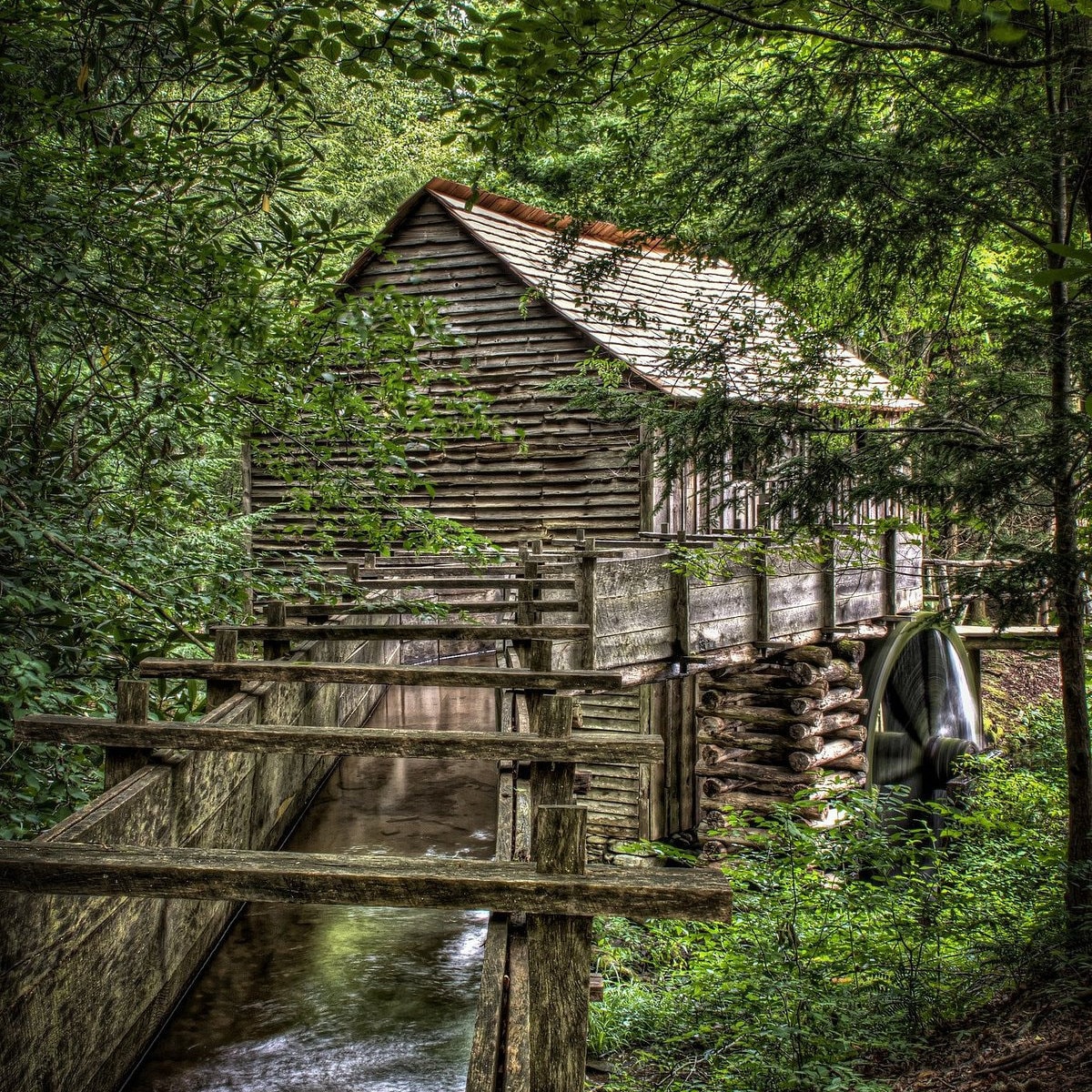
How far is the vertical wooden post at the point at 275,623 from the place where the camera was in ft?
18.1

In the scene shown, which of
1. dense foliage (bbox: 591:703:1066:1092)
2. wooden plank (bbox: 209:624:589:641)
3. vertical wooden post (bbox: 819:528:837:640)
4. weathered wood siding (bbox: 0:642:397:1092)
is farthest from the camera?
vertical wooden post (bbox: 819:528:837:640)

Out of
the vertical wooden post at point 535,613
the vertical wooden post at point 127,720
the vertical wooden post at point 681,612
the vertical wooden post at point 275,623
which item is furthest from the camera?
the vertical wooden post at point 681,612

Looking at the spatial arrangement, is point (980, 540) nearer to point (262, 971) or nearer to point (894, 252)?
point (894, 252)

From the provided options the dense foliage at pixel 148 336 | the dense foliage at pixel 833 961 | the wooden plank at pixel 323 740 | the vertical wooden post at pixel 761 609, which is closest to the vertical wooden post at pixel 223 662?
the dense foliage at pixel 148 336

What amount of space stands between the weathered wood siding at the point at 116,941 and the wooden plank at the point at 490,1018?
1.23m

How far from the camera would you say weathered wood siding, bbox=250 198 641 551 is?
44.4 ft

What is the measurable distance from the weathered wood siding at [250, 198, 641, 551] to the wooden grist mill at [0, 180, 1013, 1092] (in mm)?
46

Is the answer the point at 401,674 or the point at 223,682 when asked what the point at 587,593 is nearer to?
the point at 401,674

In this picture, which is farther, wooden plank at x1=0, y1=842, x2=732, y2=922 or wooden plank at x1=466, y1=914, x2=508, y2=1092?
wooden plank at x1=0, y1=842, x2=732, y2=922

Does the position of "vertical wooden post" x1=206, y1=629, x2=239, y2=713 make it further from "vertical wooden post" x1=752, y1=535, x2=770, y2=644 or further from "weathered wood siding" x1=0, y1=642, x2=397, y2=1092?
"vertical wooden post" x1=752, y1=535, x2=770, y2=644

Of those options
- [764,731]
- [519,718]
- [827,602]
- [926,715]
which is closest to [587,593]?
[519,718]

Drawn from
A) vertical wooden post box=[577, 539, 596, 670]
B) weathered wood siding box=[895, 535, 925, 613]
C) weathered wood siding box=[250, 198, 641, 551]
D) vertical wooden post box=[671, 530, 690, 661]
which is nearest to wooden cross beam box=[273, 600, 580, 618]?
vertical wooden post box=[577, 539, 596, 670]

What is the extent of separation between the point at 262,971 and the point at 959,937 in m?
4.50

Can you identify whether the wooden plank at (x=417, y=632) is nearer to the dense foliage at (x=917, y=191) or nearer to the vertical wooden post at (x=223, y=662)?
the vertical wooden post at (x=223, y=662)
